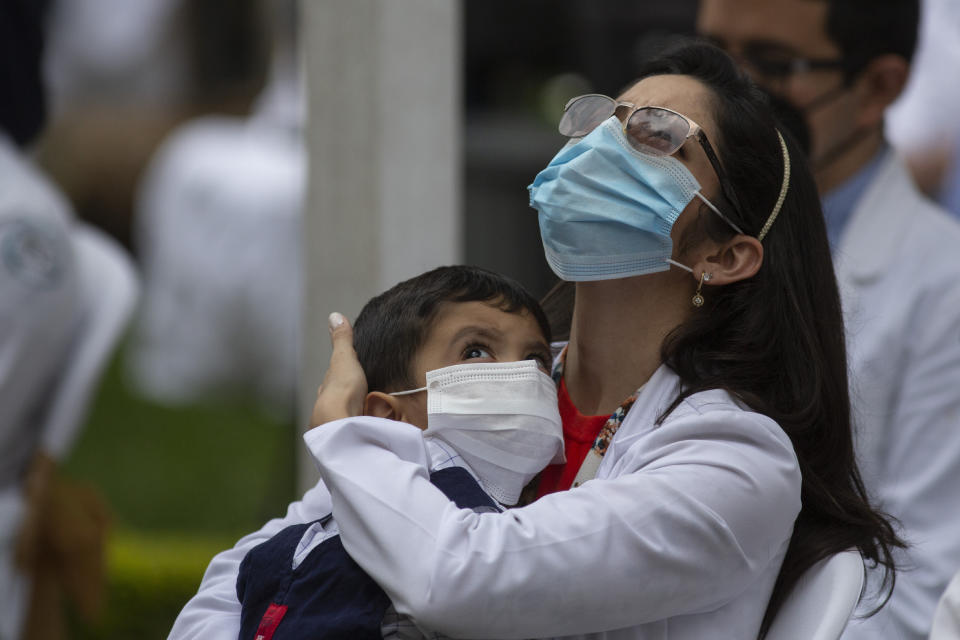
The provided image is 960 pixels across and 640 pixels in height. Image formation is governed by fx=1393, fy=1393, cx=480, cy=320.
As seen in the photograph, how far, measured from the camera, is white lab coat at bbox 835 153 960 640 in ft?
10.4

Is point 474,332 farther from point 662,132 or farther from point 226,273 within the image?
point 226,273

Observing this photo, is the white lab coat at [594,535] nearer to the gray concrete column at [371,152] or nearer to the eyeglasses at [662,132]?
the eyeglasses at [662,132]

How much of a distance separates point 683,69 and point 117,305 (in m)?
2.34

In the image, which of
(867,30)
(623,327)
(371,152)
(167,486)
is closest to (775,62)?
(867,30)

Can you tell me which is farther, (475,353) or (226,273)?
(226,273)

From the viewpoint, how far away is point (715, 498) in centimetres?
192

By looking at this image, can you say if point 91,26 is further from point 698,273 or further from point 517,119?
point 698,273

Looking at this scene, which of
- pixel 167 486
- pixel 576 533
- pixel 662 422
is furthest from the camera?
pixel 167 486

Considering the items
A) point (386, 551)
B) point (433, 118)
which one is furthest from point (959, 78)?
point (386, 551)

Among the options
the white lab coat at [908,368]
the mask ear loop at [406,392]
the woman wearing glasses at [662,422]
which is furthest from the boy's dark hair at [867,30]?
the mask ear loop at [406,392]

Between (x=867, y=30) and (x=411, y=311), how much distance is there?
2115 millimetres

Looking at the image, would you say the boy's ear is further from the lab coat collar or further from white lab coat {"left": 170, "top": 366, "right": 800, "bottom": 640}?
the lab coat collar

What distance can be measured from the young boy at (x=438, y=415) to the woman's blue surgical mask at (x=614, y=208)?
0.43ft

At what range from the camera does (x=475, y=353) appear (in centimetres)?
218
